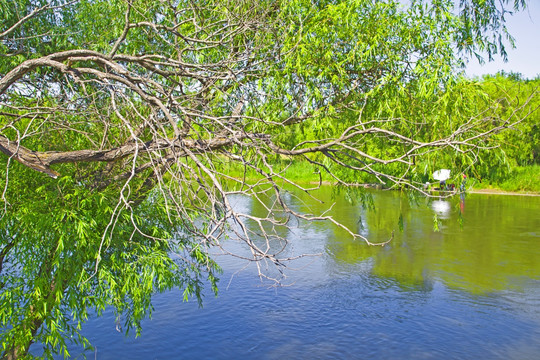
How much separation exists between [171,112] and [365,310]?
5.63 meters

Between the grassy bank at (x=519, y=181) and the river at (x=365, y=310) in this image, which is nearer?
the river at (x=365, y=310)

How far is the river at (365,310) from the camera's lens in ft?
25.9

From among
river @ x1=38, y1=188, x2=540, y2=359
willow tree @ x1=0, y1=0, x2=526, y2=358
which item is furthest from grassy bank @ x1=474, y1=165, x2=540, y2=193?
willow tree @ x1=0, y1=0, x2=526, y2=358

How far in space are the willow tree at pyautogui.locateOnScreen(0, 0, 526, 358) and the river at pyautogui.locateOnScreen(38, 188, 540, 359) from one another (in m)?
1.27

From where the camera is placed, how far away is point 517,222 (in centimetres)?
1762

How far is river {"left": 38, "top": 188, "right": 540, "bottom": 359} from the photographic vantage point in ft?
25.9

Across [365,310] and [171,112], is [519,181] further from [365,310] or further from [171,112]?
[171,112]

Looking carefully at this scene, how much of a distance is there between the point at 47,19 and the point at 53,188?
284 centimetres

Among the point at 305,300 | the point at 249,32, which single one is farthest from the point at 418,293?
the point at 249,32

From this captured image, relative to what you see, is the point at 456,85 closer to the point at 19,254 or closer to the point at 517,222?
the point at 19,254

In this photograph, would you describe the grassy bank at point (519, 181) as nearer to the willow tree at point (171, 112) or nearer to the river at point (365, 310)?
the river at point (365, 310)

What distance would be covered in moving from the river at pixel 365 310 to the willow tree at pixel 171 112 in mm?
1268

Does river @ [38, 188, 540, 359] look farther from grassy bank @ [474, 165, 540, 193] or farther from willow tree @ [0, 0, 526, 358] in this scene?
grassy bank @ [474, 165, 540, 193]

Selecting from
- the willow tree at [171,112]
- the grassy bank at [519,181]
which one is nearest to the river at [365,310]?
the willow tree at [171,112]
